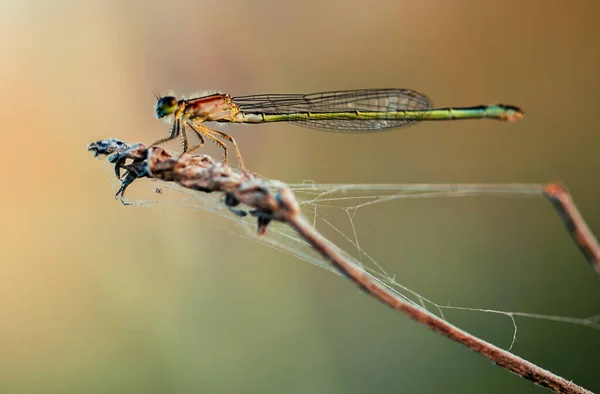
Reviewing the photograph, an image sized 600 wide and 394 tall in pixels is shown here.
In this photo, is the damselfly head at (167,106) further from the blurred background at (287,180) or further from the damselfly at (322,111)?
the blurred background at (287,180)

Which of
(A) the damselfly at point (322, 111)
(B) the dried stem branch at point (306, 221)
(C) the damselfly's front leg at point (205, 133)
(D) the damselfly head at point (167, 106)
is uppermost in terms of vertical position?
(A) the damselfly at point (322, 111)

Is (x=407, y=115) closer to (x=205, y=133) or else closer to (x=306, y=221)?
(x=205, y=133)

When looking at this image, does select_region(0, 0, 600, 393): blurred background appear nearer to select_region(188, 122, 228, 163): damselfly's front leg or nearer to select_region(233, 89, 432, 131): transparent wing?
select_region(233, 89, 432, 131): transparent wing

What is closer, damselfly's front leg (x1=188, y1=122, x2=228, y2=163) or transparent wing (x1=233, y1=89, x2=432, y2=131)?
damselfly's front leg (x1=188, y1=122, x2=228, y2=163)

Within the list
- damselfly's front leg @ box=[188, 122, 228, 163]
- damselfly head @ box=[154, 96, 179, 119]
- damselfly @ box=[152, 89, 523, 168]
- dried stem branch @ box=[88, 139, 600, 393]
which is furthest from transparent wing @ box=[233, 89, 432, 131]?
dried stem branch @ box=[88, 139, 600, 393]

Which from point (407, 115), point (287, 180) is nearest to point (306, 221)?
point (407, 115)

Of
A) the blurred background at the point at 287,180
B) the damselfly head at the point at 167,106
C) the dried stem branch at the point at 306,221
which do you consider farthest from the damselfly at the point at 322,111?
the blurred background at the point at 287,180

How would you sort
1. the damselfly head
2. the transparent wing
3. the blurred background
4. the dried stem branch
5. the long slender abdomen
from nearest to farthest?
the dried stem branch, the damselfly head, the long slender abdomen, the transparent wing, the blurred background
